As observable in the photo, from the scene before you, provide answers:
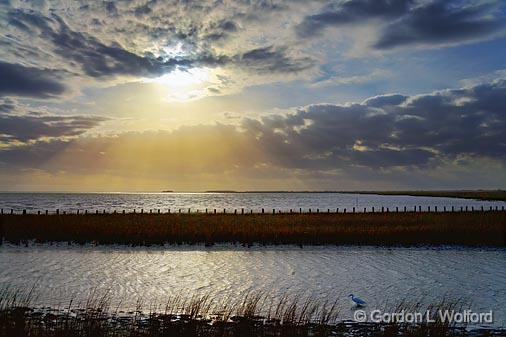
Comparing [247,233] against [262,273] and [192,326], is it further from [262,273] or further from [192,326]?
[192,326]

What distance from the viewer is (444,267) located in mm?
28969

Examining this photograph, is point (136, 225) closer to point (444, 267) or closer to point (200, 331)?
point (444, 267)

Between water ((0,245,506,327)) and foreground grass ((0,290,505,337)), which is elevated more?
foreground grass ((0,290,505,337))

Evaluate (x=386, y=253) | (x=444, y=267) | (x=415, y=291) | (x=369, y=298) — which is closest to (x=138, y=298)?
(x=369, y=298)

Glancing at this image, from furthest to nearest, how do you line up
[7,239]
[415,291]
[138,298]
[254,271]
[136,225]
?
1. [136,225]
2. [7,239]
3. [254,271]
4. [415,291]
5. [138,298]

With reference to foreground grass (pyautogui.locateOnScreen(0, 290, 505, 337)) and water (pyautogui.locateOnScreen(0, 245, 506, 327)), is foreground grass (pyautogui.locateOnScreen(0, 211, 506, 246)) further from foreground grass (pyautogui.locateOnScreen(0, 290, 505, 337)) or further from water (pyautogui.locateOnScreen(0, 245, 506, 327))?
foreground grass (pyautogui.locateOnScreen(0, 290, 505, 337))

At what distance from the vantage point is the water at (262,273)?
Answer: 821 inches

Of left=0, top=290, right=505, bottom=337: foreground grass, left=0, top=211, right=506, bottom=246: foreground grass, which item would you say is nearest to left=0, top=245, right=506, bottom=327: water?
left=0, top=211, right=506, bottom=246: foreground grass

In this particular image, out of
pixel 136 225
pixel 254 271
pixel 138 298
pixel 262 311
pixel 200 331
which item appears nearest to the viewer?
pixel 200 331

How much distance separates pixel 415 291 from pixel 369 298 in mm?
3222

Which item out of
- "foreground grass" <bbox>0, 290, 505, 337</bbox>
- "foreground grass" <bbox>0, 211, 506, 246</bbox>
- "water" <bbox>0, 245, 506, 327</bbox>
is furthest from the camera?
"foreground grass" <bbox>0, 211, 506, 246</bbox>

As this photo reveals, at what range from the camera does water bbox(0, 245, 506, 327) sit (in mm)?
20844

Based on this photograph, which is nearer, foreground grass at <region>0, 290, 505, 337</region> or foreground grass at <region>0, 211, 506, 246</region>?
foreground grass at <region>0, 290, 505, 337</region>

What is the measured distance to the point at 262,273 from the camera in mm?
27031
